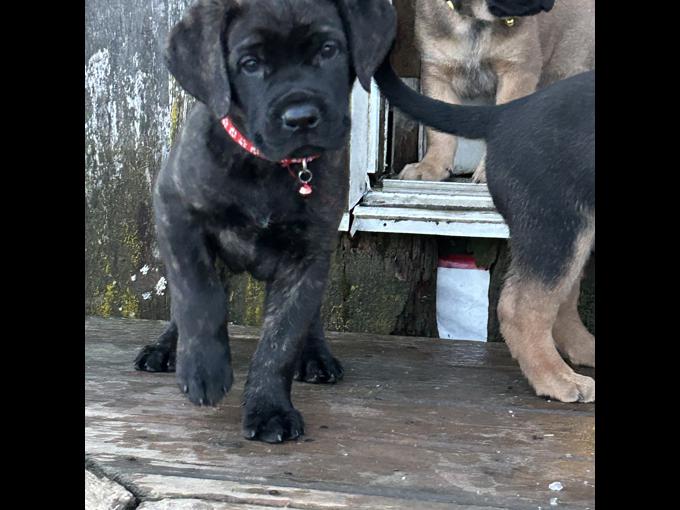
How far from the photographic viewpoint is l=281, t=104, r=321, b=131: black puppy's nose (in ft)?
8.80

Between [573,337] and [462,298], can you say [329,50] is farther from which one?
[462,298]

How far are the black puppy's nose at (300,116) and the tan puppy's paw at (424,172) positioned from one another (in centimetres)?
216

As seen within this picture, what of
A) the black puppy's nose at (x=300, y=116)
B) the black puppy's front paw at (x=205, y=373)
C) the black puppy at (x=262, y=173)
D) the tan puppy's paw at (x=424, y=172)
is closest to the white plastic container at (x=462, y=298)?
the tan puppy's paw at (x=424, y=172)

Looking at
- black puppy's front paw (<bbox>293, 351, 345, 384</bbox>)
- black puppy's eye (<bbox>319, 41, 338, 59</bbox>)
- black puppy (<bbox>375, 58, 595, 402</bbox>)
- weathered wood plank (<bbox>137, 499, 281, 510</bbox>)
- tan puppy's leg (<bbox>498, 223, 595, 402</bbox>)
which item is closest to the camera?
weathered wood plank (<bbox>137, 499, 281, 510</bbox>)

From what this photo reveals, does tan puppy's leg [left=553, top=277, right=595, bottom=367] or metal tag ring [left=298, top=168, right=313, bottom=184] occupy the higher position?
metal tag ring [left=298, top=168, right=313, bottom=184]

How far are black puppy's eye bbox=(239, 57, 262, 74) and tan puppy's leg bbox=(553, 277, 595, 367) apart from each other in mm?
1554

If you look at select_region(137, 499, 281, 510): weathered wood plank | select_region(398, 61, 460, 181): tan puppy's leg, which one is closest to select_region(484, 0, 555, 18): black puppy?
select_region(398, 61, 460, 181): tan puppy's leg

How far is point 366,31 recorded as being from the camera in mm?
2904

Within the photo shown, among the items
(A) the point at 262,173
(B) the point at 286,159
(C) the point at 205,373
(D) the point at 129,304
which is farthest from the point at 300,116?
(D) the point at 129,304

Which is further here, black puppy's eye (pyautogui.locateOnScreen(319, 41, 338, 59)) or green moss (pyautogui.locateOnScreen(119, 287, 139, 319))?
green moss (pyautogui.locateOnScreen(119, 287, 139, 319))

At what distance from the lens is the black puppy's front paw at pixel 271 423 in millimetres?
2854

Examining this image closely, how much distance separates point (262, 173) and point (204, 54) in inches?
14.8

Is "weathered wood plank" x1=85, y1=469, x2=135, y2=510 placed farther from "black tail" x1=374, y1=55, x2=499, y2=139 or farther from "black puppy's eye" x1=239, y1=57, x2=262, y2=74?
"black tail" x1=374, y1=55, x2=499, y2=139

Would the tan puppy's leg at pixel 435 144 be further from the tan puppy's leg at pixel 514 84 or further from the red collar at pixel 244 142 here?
the red collar at pixel 244 142
